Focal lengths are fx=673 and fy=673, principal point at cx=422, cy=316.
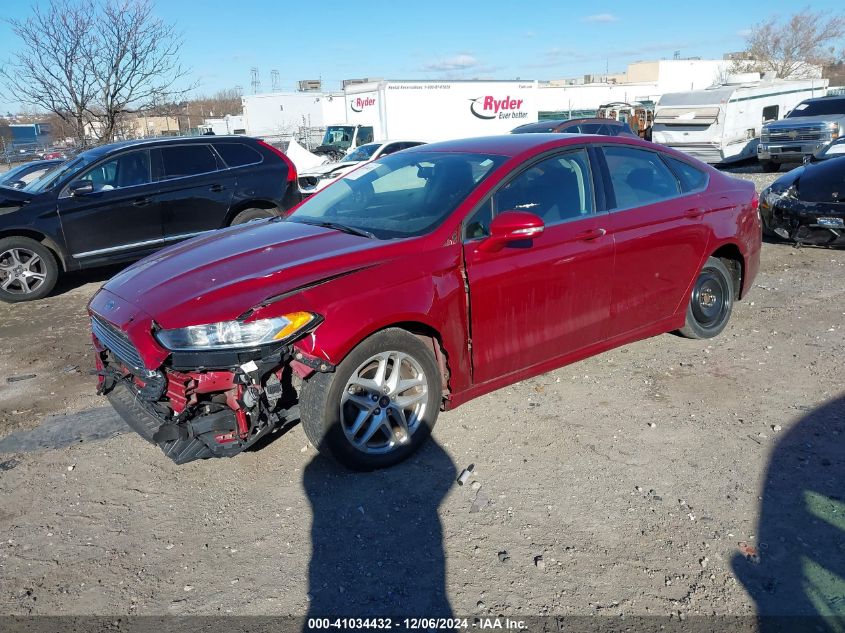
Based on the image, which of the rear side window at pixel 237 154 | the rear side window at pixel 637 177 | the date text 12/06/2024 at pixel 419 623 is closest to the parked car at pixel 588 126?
the rear side window at pixel 237 154

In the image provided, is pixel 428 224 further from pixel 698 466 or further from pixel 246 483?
pixel 698 466

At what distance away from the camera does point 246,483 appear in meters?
3.65

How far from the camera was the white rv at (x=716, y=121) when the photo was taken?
2023cm

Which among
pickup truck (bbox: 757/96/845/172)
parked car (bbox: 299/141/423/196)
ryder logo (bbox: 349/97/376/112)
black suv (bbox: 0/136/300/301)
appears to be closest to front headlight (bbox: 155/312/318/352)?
black suv (bbox: 0/136/300/301)

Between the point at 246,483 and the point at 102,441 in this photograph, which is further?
the point at 102,441

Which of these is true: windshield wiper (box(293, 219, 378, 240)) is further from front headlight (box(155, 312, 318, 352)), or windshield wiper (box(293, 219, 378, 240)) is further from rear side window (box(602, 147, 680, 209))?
rear side window (box(602, 147, 680, 209))

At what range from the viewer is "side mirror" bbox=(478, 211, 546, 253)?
3.67 meters

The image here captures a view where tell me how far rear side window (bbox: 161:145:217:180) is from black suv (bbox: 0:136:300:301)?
1 centimetres

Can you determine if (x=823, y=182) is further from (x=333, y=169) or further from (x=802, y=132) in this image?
(x=802, y=132)

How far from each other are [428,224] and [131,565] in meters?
2.26

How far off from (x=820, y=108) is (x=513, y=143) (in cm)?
1845

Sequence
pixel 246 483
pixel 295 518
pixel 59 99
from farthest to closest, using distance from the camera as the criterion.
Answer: pixel 59 99
pixel 246 483
pixel 295 518

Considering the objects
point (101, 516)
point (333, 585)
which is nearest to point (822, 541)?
point (333, 585)

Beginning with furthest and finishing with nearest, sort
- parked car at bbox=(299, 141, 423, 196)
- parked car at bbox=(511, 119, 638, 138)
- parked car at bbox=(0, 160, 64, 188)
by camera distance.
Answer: parked car at bbox=(511, 119, 638, 138) → parked car at bbox=(299, 141, 423, 196) → parked car at bbox=(0, 160, 64, 188)
